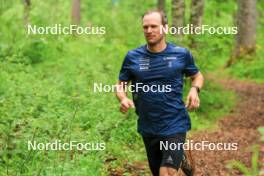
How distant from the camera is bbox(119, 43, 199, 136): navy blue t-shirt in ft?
20.6

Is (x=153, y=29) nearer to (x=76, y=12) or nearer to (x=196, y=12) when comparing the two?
(x=196, y=12)

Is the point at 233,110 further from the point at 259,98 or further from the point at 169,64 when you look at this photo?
the point at 169,64

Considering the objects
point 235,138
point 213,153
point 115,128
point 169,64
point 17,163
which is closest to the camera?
point 169,64

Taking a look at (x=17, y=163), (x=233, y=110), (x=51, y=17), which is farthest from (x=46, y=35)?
(x=17, y=163)

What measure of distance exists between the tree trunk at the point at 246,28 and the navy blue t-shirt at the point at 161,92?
17659 millimetres

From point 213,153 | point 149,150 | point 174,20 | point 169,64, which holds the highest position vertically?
point 174,20

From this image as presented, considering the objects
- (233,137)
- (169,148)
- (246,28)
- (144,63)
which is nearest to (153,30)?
(144,63)

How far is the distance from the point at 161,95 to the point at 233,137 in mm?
6316

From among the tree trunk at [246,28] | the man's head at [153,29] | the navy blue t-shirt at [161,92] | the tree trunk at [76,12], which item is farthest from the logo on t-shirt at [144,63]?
the tree trunk at [76,12]

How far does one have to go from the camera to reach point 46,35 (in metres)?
18.9

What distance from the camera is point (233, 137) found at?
12.2 meters

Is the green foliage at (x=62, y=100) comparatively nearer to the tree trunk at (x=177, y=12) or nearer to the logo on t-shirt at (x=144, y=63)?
the tree trunk at (x=177, y=12)

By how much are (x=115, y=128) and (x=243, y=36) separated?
604 inches

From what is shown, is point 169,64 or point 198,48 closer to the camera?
point 169,64
